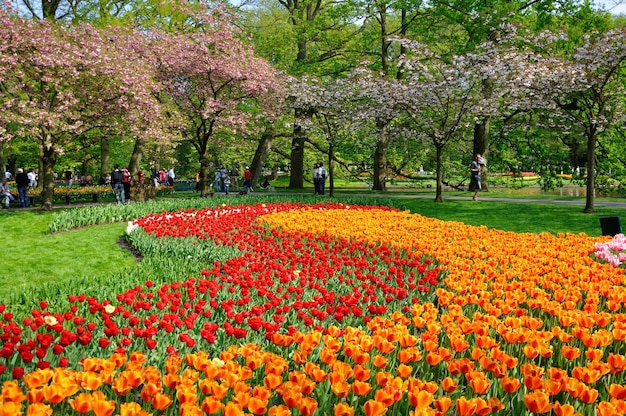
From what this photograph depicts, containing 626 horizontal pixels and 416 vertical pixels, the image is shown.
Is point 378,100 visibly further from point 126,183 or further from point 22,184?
point 22,184

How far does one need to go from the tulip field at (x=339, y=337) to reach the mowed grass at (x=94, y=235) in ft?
4.03

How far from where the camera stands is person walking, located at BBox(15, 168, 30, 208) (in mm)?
21953

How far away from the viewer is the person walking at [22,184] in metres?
22.0

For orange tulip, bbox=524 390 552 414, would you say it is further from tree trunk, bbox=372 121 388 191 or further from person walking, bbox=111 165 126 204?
tree trunk, bbox=372 121 388 191

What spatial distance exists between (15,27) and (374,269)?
1491 cm

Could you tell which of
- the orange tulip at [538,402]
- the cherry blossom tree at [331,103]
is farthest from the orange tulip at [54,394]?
the cherry blossom tree at [331,103]

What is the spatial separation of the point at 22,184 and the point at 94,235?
12.4 metres

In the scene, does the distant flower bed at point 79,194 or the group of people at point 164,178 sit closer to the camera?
the distant flower bed at point 79,194

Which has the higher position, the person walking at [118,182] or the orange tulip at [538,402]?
the person walking at [118,182]

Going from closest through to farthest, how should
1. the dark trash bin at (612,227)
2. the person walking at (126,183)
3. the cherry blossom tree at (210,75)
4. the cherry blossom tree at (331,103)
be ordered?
the dark trash bin at (612,227) → the cherry blossom tree at (210,75) → the person walking at (126,183) → the cherry blossom tree at (331,103)

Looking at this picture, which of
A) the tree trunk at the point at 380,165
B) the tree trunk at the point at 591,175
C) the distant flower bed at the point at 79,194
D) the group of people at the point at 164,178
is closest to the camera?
the tree trunk at the point at 591,175

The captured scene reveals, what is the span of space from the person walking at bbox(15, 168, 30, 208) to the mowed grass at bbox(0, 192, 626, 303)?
424 centimetres

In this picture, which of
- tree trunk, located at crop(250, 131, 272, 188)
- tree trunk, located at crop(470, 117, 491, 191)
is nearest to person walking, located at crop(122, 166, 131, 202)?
tree trunk, located at crop(250, 131, 272, 188)

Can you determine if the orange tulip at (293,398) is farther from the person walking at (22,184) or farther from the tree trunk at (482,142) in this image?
the tree trunk at (482,142)
